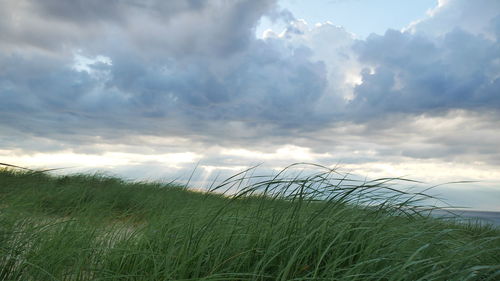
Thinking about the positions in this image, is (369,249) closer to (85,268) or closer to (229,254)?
(229,254)

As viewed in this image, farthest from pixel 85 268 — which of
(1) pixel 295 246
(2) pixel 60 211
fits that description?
(2) pixel 60 211

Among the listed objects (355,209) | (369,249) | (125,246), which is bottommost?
(125,246)

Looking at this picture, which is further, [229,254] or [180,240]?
[180,240]

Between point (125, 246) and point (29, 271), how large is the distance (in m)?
0.61

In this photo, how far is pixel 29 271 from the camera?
107 inches

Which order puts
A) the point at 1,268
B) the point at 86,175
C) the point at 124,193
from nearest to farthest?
the point at 1,268, the point at 124,193, the point at 86,175

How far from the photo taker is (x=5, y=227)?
3.39 metres

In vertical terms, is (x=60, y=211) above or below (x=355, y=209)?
below

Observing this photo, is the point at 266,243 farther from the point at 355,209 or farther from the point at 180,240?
the point at 355,209

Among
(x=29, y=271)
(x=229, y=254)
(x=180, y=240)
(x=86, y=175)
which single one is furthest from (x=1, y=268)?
(x=86, y=175)

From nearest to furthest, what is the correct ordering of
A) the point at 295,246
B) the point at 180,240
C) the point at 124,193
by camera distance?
the point at 295,246 < the point at 180,240 < the point at 124,193

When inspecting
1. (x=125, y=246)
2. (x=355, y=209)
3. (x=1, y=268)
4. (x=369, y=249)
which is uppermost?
(x=355, y=209)

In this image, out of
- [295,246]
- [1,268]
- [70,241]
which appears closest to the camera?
[295,246]

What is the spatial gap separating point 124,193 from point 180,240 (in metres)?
4.93
